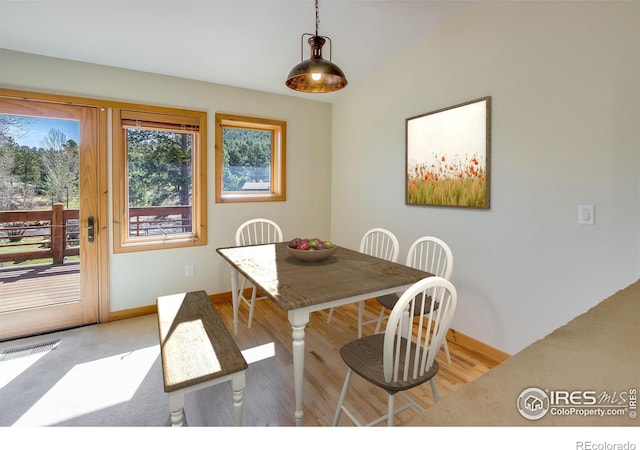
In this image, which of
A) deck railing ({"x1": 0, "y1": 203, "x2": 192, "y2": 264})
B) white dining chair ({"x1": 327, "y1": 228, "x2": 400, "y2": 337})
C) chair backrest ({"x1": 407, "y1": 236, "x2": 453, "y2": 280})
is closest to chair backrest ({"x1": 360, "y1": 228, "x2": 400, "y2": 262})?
white dining chair ({"x1": 327, "y1": 228, "x2": 400, "y2": 337})

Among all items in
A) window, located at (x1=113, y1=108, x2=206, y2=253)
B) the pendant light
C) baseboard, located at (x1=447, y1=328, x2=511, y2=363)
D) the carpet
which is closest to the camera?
the carpet

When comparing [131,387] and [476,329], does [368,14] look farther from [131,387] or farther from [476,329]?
[131,387]

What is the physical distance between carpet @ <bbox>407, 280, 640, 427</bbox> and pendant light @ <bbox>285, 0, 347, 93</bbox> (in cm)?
153

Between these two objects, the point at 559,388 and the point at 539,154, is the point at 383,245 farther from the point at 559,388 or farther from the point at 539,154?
the point at 559,388

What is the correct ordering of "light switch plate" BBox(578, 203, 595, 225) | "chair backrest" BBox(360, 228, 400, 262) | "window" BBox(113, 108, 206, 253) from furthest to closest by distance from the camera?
"window" BBox(113, 108, 206, 253), "chair backrest" BBox(360, 228, 400, 262), "light switch plate" BBox(578, 203, 595, 225)

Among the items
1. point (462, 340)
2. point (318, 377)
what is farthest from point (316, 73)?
point (462, 340)

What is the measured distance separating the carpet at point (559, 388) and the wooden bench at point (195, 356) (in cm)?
106

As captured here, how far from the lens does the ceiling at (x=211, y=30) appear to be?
2.15 m

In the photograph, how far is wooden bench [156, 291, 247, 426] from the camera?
4.21ft

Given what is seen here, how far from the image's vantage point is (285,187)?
3746 mm

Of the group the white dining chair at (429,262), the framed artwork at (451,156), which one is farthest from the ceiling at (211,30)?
the white dining chair at (429,262)

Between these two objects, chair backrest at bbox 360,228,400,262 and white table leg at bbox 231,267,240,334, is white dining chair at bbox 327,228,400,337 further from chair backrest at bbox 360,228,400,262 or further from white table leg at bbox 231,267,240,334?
white table leg at bbox 231,267,240,334

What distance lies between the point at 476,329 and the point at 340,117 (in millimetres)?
2742

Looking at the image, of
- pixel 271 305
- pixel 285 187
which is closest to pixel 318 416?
pixel 271 305
